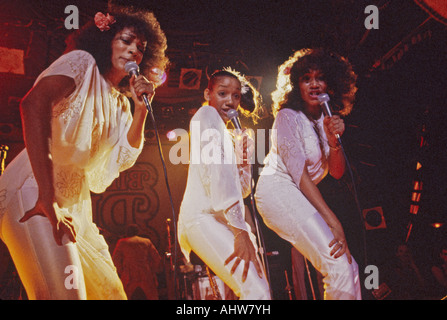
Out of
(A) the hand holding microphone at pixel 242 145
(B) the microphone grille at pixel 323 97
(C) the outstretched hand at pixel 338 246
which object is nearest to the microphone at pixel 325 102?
(B) the microphone grille at pixel 323 97

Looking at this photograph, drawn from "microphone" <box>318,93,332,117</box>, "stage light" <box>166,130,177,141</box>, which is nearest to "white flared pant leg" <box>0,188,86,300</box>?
"stage light" <box>166,130,177,141</box>

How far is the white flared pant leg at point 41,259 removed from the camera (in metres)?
1.61

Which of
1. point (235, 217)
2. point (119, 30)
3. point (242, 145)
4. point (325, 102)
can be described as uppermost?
point (119, 30)

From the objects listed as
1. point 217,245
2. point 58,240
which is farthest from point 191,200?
point 58,240

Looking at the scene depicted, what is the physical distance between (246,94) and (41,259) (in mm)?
1836

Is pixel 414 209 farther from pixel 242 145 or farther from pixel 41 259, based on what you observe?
pixel 41 259

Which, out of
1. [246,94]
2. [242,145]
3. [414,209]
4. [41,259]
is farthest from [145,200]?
[414,209]

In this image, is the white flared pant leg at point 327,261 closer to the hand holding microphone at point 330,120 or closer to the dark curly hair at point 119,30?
the hand holding microphone at point 330,120

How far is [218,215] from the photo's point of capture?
84.7 inches

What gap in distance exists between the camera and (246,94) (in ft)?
9.36

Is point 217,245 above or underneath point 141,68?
underneath

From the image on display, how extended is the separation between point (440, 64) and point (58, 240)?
342 cm

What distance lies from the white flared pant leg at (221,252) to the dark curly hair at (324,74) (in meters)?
1.36
